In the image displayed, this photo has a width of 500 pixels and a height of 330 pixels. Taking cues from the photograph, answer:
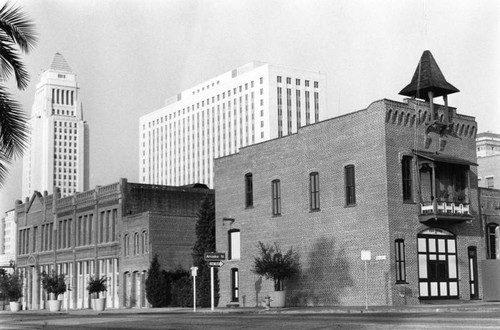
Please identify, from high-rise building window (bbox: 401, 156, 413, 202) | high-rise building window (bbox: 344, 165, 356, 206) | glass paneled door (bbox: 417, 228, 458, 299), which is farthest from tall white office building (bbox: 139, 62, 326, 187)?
high-rise building window (bbox: 401, 156, 413, 202)

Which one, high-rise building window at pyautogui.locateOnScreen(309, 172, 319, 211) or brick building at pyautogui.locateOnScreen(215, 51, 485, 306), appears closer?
brick building at pyautogui.locateOnScreen(215, 51, 485, 306)

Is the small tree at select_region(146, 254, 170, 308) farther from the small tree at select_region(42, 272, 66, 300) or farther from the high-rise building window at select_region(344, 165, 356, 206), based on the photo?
the high-rise building window at select_region(344, 165, 356, 206)

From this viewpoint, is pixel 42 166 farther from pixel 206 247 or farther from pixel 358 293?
pixel 358 293

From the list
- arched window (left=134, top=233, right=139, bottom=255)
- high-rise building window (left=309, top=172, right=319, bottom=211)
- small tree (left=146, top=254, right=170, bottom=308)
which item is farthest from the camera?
arched window (left=134, top=233, right=139, bottom=255)

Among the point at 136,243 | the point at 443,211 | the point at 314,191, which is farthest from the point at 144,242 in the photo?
the point at 443,211

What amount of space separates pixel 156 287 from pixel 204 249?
5622 millimetres

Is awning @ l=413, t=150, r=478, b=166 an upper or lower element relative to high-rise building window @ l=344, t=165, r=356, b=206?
upper

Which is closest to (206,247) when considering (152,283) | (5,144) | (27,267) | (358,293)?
(152,283)

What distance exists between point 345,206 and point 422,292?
6555 millimetres

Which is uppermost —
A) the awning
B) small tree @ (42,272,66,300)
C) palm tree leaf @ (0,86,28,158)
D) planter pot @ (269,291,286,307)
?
the awning

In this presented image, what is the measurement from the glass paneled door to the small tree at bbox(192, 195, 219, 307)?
17.6 m

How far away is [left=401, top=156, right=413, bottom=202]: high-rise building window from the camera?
4575cm

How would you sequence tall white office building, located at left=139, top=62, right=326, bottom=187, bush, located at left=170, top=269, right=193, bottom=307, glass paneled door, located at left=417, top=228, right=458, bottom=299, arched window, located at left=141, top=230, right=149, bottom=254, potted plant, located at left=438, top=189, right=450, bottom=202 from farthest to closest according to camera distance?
tall white office building, located at left=139, top=62, right=326, bottom=187, arched window, located at left=141, top=230, right=149, bottom=254, bush, located at left=170, top=269, right=193, bottom=307, potted plant, located at left=438, top=189, right=450, bottom=202, glass paneled door, located at left=417, top=228, right=458, bottom=299

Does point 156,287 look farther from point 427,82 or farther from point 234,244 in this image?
point 427,82
